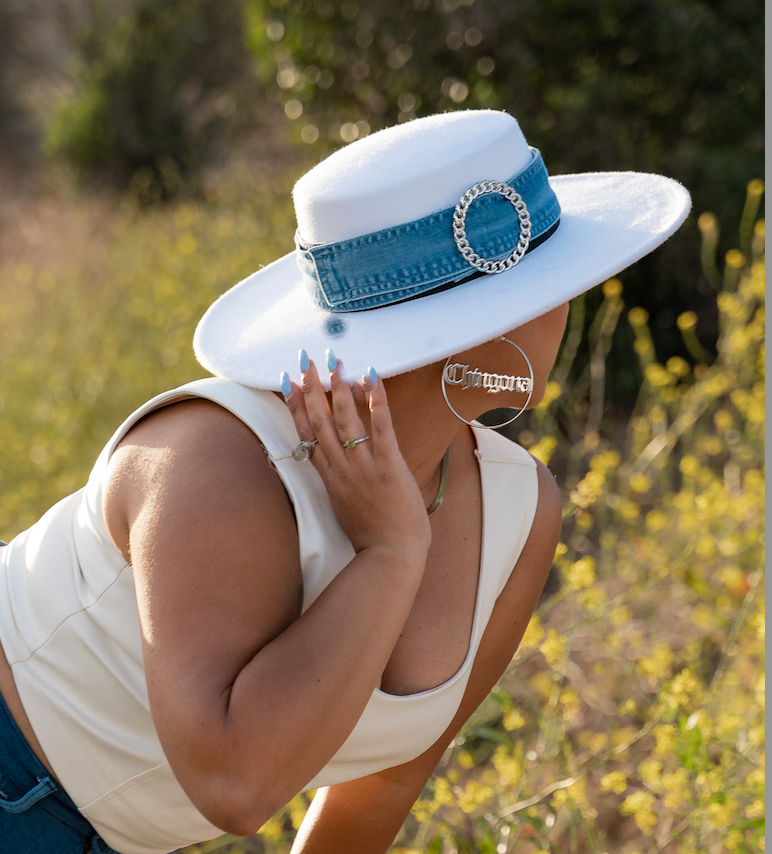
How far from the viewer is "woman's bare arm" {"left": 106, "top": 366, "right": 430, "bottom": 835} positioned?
1020 millimetres

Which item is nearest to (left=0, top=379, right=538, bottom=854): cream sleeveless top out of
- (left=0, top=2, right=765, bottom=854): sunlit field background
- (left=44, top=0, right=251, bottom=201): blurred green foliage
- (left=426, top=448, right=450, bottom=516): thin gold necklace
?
(left=426, top=448, right=450, bottom=516): thin gold necklace

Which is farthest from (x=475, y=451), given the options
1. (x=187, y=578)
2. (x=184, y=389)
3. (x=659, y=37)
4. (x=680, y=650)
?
(x=659, y=37)

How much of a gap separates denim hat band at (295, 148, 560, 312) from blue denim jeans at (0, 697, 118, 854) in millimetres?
736

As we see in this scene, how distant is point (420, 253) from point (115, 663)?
26.3 inches

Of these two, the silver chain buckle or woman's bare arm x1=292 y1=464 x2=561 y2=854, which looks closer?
the silver chain buckle

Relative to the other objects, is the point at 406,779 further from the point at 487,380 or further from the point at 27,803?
the point at 487,380

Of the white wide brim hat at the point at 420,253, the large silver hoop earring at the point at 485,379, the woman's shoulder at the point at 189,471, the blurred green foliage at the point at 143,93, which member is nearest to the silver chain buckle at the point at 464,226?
the white wide brim hat at the point at 420,253

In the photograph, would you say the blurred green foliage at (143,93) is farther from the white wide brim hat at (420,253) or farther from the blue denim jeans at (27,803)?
the blue denim jeans at (27,803)

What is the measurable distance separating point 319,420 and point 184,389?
0.18 m

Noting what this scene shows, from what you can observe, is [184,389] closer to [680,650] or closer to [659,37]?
[680,650]

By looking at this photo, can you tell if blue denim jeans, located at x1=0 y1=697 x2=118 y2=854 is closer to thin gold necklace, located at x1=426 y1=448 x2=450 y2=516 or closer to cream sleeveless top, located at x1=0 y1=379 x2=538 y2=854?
cream sleeveless top, located at x1=0 y1=379 x2=538 y2=854

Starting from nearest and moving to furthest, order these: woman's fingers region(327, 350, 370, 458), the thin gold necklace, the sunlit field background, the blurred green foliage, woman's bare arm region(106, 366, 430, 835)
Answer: woman's bare arm region(106, 366, 430, 835) → woman's fingers region(327, 350, 370, 458) → the thin gold necklace → the sunlit field background → the blurred green foliage

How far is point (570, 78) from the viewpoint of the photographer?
5039 millimetres

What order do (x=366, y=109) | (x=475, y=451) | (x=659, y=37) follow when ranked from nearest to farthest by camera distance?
(x=475, y=451), (x=659, y=37), (x=366, y=109)
